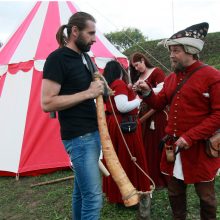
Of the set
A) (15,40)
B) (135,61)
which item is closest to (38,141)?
(15,40)

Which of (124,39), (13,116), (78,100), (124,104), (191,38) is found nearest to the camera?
(78,100)

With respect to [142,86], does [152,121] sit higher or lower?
lower

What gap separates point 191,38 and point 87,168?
127 cm

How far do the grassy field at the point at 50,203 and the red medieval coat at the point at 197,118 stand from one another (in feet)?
3.16

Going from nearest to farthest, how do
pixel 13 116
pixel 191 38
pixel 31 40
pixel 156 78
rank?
pixel 191 38 < pixel 156 78 < pixel 13 116 < pixel 31 40

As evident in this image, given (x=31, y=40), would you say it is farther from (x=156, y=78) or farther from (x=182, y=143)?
(x=182, y=143)

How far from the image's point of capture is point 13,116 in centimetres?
544

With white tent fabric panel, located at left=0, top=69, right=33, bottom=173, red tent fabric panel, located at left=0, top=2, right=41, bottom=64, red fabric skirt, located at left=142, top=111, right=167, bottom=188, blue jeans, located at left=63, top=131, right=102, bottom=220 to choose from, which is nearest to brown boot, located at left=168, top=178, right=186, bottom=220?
blue jeans, located at left=63, top=131, right=102, bottom=220

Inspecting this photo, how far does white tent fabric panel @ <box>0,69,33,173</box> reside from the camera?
532 centimetres

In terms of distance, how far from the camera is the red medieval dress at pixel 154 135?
4.05 meters

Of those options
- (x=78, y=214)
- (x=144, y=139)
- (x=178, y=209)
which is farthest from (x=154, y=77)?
(x=78, y=214)

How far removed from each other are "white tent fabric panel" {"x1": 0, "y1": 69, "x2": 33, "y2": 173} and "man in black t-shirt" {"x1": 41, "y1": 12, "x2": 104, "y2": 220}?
10.0 feet

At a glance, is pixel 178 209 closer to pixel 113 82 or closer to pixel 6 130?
pixel 113 82

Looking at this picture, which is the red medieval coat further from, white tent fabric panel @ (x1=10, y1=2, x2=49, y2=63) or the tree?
white tent fabric panel @ (x1=10, y1=2, x2=49, y2=63)
